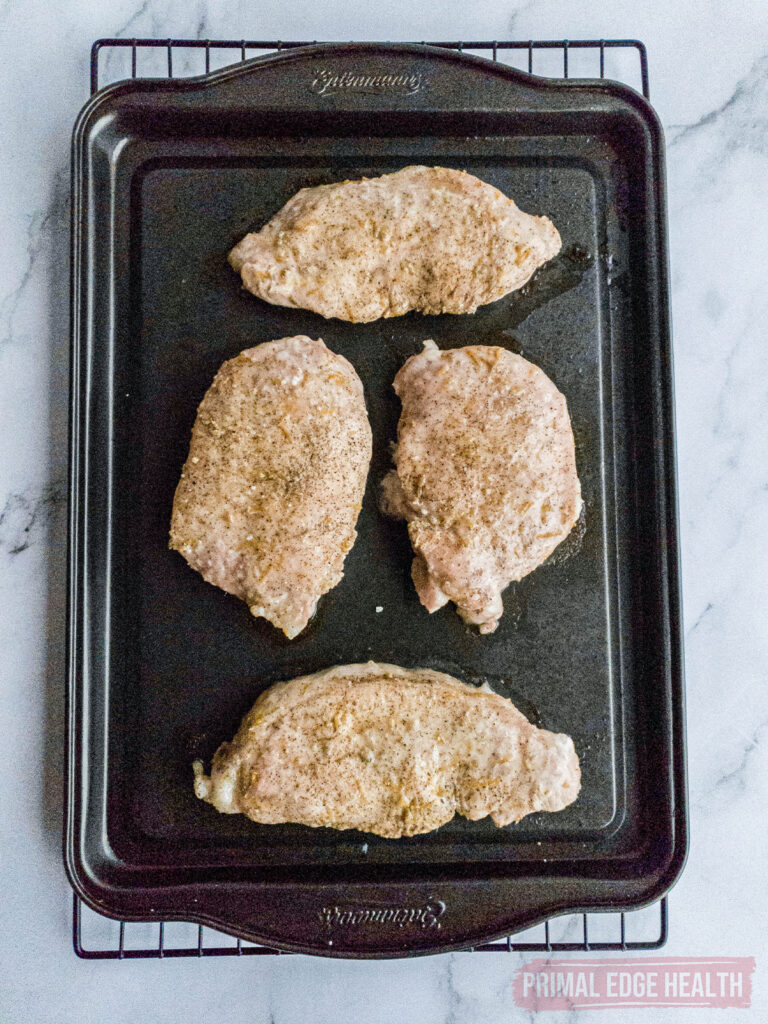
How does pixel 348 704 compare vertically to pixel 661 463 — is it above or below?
below

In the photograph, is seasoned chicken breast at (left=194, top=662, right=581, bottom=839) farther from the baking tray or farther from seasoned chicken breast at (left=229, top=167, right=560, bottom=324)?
seasoned chicken breast at (left=229, top=167, right=560, bottom=324)

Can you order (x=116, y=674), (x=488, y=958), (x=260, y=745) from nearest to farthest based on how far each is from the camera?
(x=260, y=745), (x=116, y=674), (x=488, y=958)

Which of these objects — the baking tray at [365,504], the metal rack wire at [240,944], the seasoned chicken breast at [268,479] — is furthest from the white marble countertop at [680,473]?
the seasoned chicken breast at [268,479]

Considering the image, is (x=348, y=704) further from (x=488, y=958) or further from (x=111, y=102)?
(x=111, y=102)

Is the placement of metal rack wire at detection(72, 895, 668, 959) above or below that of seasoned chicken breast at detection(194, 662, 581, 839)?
below

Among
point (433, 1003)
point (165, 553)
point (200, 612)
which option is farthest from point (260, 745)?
point (433, 1003)

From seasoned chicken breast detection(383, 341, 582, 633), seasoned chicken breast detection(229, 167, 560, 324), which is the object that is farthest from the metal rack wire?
seasoned chicken breast detection(229, 167, 560, 324)
